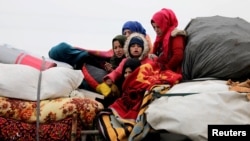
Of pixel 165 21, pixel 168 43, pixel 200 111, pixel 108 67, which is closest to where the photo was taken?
pixel 200 111

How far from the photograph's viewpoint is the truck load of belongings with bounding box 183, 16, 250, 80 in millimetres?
1165

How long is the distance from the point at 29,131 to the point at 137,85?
1.36ft

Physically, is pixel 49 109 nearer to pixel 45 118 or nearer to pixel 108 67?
pixel 45 118

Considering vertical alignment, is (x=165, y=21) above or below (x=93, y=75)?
above

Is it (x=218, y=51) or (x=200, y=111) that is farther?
(x=218, y=51)

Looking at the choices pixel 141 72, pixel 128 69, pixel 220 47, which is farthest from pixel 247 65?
pixel 128 69

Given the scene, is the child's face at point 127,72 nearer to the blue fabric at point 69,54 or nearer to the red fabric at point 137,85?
the red fabric at point 137,85

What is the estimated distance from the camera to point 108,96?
4.75ft

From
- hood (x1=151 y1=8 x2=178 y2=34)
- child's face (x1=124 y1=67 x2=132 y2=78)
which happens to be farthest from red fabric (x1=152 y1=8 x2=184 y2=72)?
child's face (x1=124 y1=67 x2=132 y2=78)

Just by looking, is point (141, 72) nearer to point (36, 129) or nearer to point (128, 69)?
point (128, 69)

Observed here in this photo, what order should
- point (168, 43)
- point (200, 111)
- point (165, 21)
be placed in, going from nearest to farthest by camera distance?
point (200, 111), point (168, 43), point (165, 21)

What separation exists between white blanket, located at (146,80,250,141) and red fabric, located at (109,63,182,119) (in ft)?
0.57

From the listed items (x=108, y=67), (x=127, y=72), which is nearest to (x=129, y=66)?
(x=127, y=72)

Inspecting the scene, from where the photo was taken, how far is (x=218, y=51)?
121 centimetres
